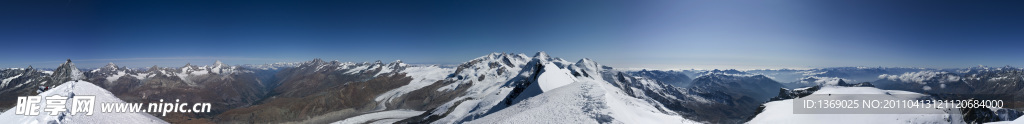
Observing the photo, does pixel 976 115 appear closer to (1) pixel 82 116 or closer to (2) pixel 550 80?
(2) pixel 550 80

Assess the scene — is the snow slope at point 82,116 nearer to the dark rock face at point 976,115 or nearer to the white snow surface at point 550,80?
the white snow surface at point 550,80

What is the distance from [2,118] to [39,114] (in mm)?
3263

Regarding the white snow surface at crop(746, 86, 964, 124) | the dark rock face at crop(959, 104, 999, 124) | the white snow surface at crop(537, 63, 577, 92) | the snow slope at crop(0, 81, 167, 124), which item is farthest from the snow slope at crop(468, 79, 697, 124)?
the white snow surface at crop(537, 63, 577, 92)

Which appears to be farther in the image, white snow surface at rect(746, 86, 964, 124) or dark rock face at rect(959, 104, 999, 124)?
dark rock face at rect(959, 104, 999, 124)

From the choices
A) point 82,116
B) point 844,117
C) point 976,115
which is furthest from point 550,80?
point 82,116

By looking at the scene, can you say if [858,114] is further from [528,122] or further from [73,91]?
[73,91]

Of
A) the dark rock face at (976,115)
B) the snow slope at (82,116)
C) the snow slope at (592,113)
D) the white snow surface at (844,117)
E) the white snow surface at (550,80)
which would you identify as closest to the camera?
the snow slope at (82,116)

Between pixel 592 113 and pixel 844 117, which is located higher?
pixel 592 113

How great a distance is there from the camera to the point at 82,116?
91.1 ft

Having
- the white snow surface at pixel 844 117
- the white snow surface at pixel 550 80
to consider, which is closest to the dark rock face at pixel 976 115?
the white snow surface at pixel 844 117

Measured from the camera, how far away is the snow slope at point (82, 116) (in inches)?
942

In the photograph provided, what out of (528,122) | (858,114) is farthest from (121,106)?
(858,114)

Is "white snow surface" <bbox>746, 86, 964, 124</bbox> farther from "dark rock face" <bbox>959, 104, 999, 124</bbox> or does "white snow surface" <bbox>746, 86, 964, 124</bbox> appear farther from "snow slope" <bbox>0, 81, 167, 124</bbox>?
"snow slope" <bbox>0, 81, 167, 124</bbox>

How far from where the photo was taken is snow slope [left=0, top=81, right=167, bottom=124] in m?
23.9
